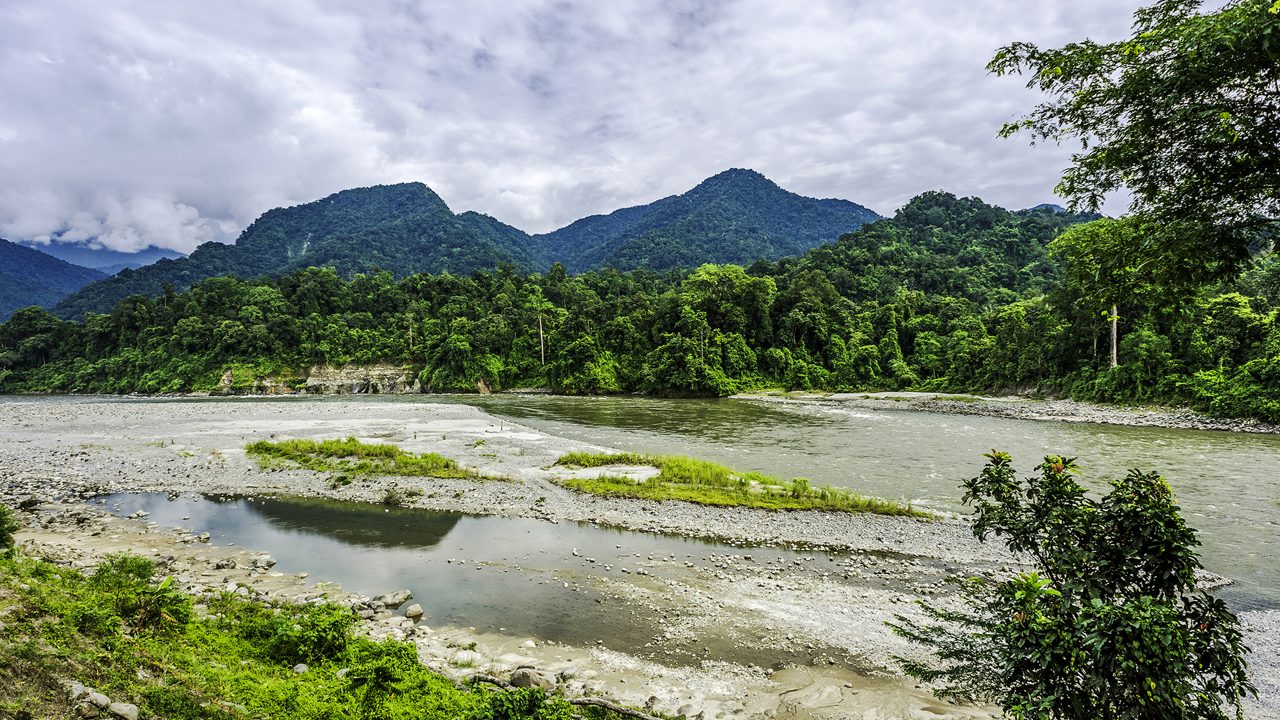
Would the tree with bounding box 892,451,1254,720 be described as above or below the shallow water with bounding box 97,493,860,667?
above

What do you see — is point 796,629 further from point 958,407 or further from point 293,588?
point 958,407

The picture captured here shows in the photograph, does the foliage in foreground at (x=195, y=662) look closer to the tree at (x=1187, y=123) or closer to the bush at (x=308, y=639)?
the bush at (x=308, y=639)

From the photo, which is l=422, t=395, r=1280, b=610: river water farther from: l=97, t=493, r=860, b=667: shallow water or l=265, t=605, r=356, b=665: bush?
l=265, t=605, r=356, b=665: bush

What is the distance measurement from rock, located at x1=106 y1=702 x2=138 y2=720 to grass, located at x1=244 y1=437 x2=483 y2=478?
54.8ft

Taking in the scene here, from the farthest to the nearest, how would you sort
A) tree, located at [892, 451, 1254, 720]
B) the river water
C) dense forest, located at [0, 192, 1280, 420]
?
dense forest, located at [0, 192, 1280, 420], the river water, tree, located at [892, 451, 1254, 720]

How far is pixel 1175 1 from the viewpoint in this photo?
24.9 ft

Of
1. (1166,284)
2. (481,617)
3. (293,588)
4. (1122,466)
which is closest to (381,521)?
(293,588)

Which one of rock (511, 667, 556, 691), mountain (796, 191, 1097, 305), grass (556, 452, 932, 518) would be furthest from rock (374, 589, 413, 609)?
mountain (796, 191, 1097, 305)

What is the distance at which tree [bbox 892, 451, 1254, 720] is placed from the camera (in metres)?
3.63

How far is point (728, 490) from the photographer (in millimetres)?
19203

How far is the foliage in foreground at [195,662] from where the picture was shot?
5.17m

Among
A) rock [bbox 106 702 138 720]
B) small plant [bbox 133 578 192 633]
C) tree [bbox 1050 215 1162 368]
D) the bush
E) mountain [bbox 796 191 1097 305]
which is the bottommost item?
the bush

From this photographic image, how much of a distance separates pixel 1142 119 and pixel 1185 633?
25.0 ft

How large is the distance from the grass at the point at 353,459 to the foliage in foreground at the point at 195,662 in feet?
44.5
